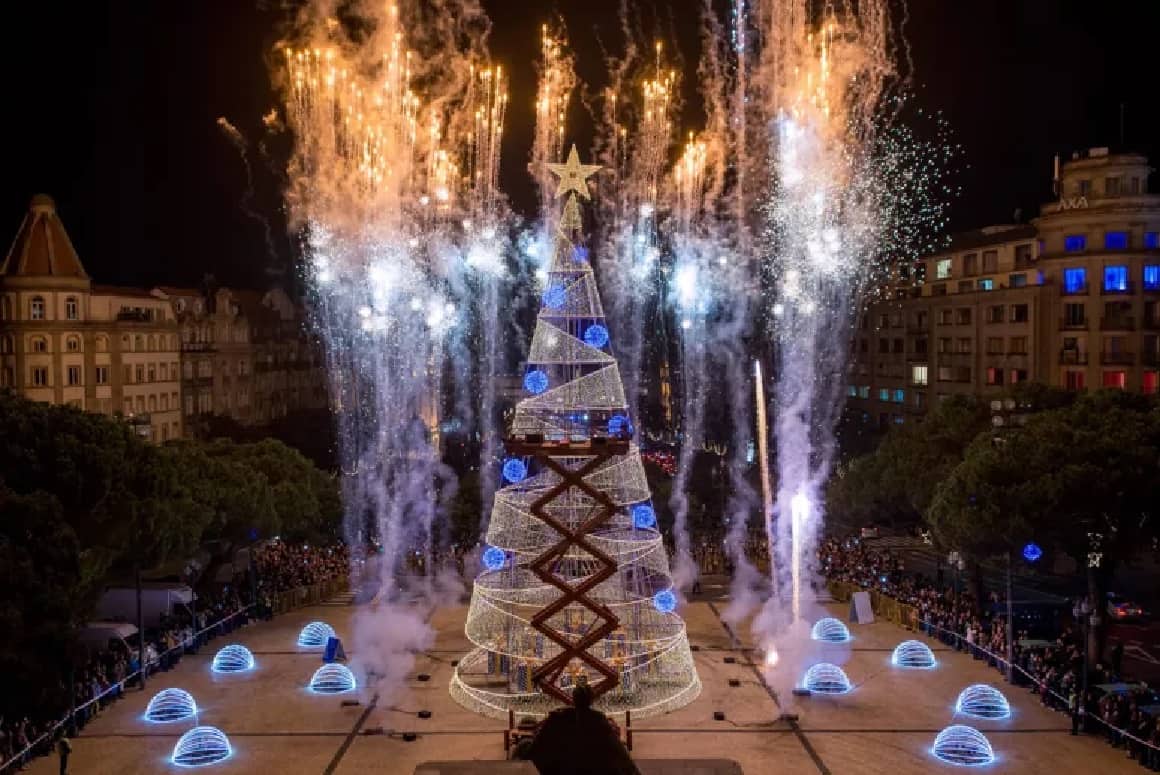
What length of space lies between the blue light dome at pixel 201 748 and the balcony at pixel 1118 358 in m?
50.8

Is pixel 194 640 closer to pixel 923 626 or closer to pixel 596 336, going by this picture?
pixel 596 336

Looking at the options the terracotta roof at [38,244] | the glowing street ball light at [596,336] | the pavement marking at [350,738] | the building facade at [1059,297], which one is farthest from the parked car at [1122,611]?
the terracotta roof at [38,244]

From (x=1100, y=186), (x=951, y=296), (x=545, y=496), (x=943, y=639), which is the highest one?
(x=1100, y=186)

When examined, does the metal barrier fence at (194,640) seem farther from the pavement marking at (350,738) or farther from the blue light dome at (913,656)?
the blue light dome at (913,656)

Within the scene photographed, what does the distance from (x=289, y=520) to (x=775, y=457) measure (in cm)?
3725

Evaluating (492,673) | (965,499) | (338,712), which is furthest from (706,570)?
(338,712)

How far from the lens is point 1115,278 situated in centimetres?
5862

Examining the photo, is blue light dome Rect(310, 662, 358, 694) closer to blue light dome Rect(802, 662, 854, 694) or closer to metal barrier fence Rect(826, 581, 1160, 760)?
blue light dome Rect(802, 662, 854, 694)

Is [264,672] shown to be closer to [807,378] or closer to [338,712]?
[338,712]

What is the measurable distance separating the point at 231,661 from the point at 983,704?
22380 millimetres

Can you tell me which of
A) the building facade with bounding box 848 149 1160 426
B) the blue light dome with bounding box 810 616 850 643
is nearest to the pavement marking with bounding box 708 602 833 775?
the blue light dome with bounding box 810 616 850 643

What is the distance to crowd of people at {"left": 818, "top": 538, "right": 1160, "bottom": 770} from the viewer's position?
2638cm

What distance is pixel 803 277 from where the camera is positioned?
66.6 meters

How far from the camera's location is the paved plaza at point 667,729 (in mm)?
25422
